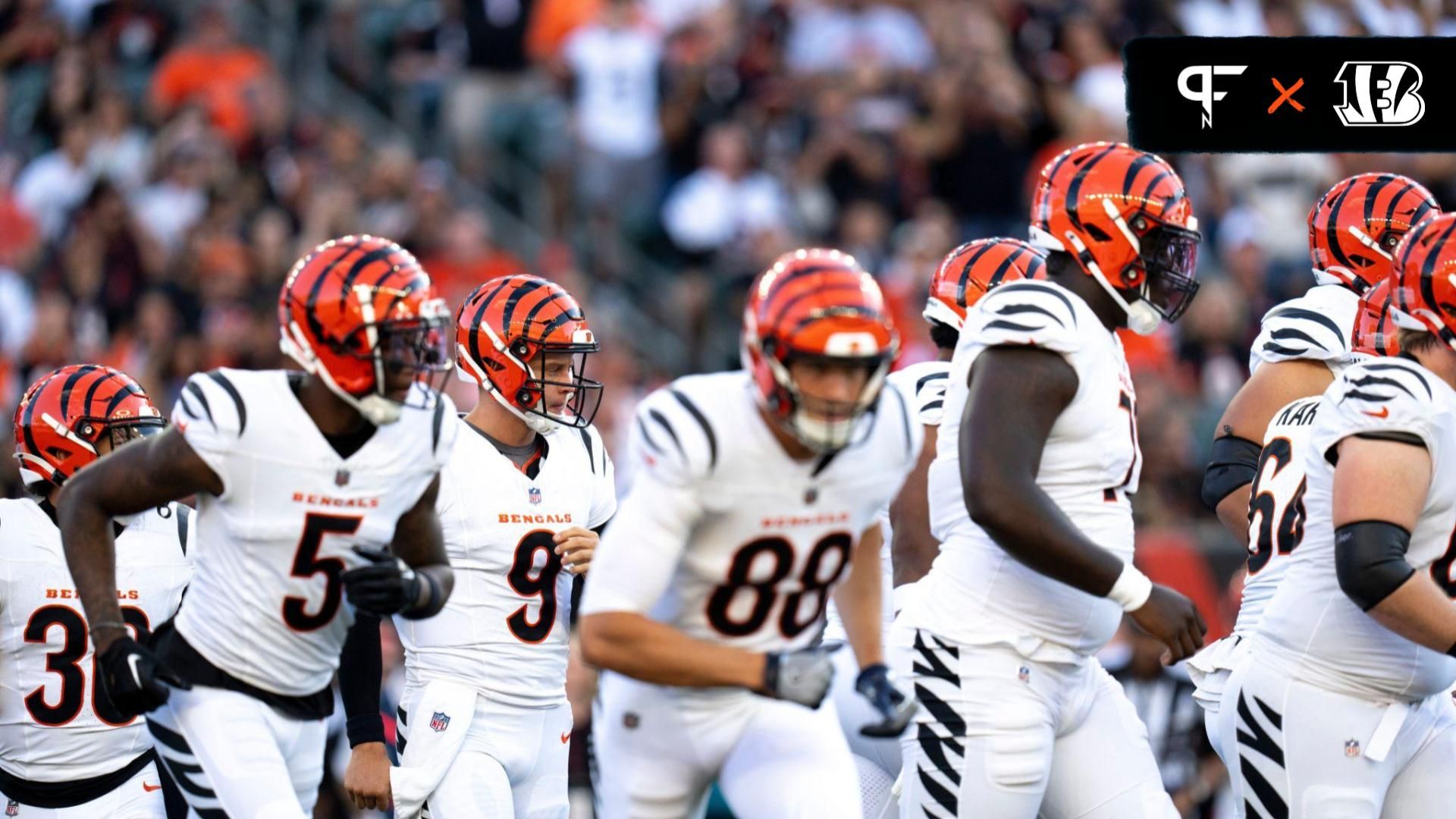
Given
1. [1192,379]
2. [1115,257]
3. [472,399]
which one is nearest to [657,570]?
[1115,257]

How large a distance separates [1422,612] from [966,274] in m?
2.13

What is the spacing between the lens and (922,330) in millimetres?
12680

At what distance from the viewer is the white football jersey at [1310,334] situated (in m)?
6.29

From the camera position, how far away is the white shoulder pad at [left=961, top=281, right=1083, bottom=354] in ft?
16.8

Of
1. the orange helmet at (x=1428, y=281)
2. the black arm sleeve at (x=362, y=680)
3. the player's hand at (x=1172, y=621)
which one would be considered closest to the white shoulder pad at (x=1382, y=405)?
the orange helmet at (x=1428, y=281)

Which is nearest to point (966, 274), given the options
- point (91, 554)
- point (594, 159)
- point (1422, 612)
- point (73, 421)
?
point (1422, 612)

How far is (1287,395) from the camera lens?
6316mm

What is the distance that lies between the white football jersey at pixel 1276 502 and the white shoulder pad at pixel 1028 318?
0.98 meters

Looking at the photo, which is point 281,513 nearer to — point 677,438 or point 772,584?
point 677,438

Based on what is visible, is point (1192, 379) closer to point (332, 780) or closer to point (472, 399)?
point (472, 399)

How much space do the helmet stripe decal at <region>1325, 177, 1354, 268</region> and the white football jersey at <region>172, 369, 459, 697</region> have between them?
3.03 m

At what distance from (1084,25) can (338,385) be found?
1062 centimetres

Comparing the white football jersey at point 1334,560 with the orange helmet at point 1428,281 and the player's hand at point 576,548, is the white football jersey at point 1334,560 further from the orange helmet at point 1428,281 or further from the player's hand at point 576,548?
the player's hand at point 576,548

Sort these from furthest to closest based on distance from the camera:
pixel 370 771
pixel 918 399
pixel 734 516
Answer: pixel 918 399
pixel 370 771
pixel 734 516
